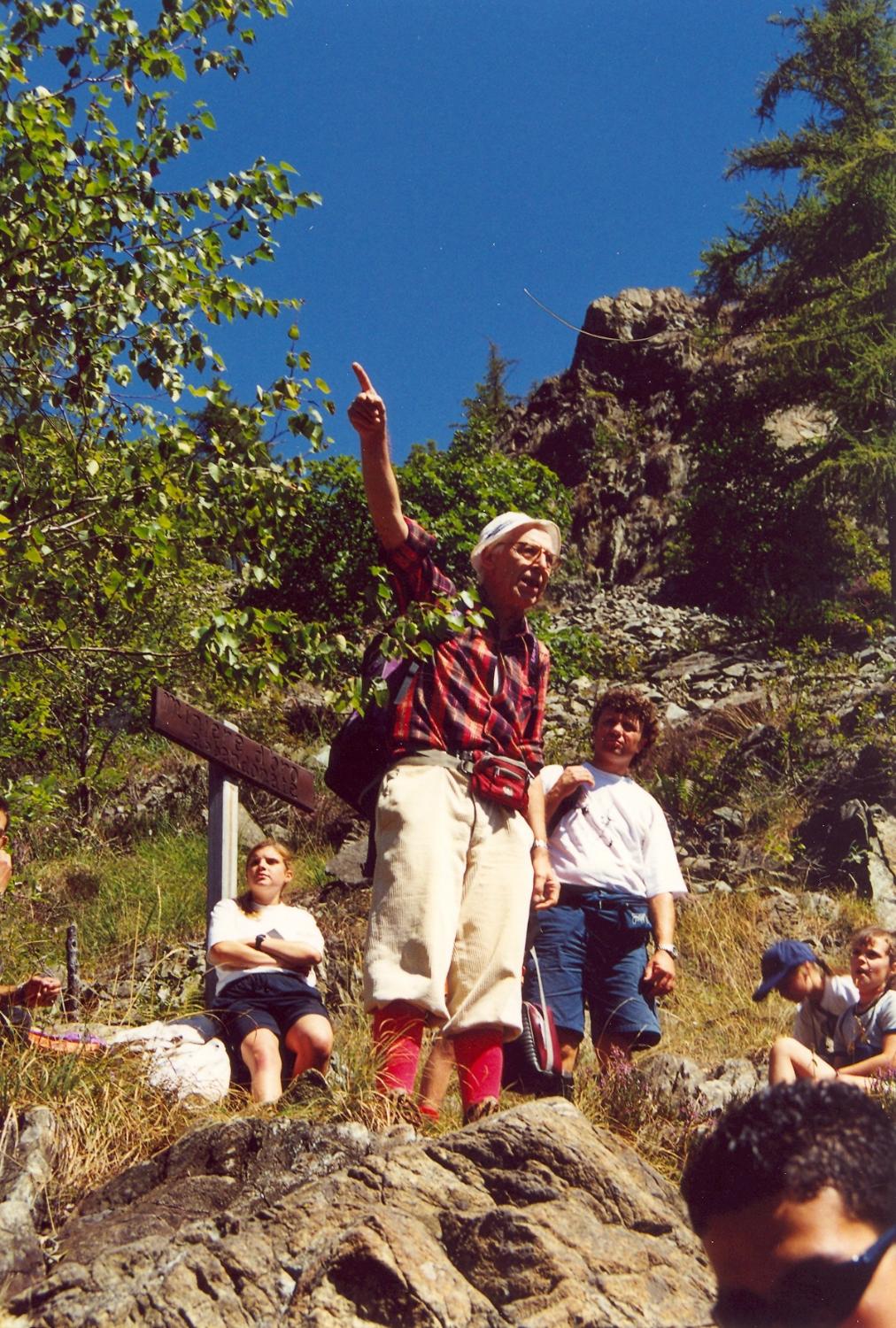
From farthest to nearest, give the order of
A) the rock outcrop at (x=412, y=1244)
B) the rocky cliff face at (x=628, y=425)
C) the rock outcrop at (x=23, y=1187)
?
the rocky cliff face at (x=628, y=425)
the rock outcrop at (x=23, y=1187)
the rock outcrop at (x=412, y=1244)

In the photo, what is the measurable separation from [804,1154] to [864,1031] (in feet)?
12.9

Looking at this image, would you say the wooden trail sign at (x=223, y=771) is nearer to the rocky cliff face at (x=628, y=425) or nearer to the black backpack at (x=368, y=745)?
the black backpack at (x=368, y=745)

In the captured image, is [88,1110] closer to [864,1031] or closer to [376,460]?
[376,460]

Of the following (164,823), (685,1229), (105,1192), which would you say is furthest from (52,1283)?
(164,823)

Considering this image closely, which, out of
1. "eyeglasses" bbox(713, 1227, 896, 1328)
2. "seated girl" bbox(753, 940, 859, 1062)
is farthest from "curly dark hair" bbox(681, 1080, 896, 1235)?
"seated girl" bbox(753, 940, 859, 1062)

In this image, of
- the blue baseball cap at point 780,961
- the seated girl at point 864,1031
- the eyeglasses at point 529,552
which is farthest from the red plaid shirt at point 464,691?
the blue baseball cap at point 780,961

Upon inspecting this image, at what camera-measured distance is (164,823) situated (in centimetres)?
1386

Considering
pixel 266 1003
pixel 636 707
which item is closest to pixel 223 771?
pixel 266 1003

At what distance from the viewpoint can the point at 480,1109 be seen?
134 inches

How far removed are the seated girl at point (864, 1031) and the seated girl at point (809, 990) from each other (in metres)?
0.09

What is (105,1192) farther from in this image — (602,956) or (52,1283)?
(602,956)

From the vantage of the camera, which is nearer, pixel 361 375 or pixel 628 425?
pixel 361 375

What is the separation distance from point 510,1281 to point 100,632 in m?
9.23

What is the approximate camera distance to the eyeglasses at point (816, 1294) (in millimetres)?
1127
